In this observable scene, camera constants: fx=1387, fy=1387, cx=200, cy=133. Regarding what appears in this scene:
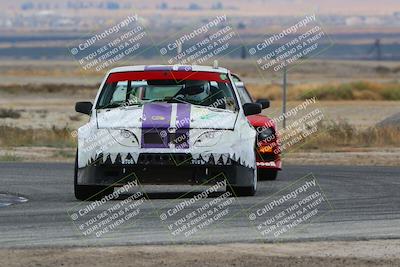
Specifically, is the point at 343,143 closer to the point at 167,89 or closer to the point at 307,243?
the point at 167,89

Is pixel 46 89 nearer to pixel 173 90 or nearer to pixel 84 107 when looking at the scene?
pixel 173 90

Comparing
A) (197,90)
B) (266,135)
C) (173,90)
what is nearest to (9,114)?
(266,135)

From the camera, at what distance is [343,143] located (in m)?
33.7

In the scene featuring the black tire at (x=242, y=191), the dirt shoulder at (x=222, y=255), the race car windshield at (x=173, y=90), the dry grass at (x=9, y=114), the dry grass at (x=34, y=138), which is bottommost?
the dry grass at (x=9, y=114)

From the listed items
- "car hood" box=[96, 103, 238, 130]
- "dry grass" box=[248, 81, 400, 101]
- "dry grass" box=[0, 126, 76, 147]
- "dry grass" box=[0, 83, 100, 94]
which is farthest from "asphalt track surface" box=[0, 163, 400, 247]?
"dry grass" box=[0, 83, 100, 94]

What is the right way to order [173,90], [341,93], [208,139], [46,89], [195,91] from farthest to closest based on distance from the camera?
1. [46,89]
2. [341,93]
3. [173,90]
4. [195,91]
5. [208,139]

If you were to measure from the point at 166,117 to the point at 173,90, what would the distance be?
176cm

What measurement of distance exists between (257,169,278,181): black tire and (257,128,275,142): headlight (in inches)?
20.0

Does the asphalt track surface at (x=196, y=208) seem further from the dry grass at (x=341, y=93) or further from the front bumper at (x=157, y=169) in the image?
the dry grass at (x=341, y=93)

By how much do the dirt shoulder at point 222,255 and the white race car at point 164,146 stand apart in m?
Answer: 3.68

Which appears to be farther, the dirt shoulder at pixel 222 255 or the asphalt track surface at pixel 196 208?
the asphalt track surface at pixel 196 208

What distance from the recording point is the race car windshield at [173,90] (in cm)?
1734

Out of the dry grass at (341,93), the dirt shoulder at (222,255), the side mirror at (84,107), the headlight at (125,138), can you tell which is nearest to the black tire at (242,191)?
the headlight at (125,138)

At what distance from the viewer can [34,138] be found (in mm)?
34250
